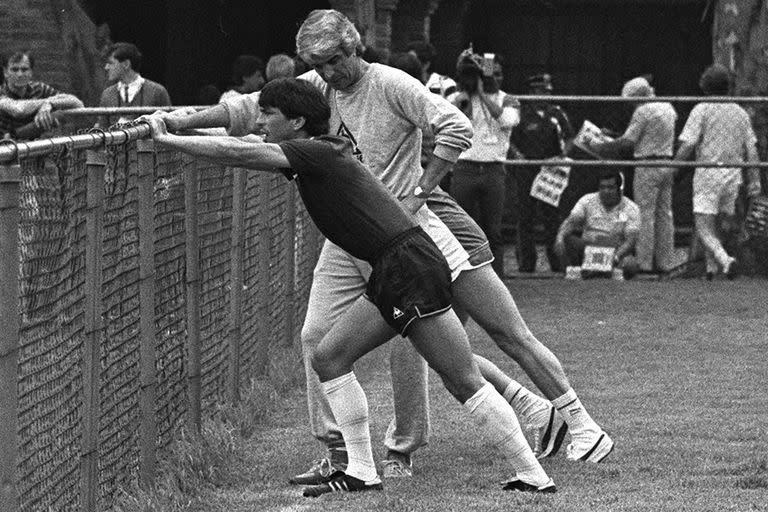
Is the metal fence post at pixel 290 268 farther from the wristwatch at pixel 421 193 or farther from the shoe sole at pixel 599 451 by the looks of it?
the wristwatch at pixel 421 193

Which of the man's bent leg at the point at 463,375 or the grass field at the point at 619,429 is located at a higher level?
the man's bent leg at the point at 463,375

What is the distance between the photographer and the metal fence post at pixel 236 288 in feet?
30.3

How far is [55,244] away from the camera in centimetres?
575

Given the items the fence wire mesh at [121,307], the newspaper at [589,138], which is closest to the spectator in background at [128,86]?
the fence wire mesh at [121,307]

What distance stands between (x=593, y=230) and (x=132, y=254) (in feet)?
30.8

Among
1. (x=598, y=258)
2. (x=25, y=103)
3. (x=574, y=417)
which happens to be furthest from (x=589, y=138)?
(x=574, y=417)

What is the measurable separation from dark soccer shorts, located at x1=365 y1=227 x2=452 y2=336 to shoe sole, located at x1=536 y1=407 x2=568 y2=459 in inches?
52.2

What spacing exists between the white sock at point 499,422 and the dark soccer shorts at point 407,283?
331 mm

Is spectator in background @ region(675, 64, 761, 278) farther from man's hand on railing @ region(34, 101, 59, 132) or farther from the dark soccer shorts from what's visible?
the dark soccer shorts

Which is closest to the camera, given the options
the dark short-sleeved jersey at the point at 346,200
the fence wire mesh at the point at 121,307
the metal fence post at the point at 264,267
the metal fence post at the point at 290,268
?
the fence wire mesh at the point at 121,307

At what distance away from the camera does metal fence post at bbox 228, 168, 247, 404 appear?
9.25m

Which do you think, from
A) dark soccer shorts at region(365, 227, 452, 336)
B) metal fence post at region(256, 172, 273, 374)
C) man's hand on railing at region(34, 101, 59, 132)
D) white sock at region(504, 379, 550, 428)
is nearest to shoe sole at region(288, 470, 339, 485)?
dark soccer shorts at region(365, 227, 452, 336)

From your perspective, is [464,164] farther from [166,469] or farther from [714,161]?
[166,469]

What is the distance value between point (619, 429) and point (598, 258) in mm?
7500
